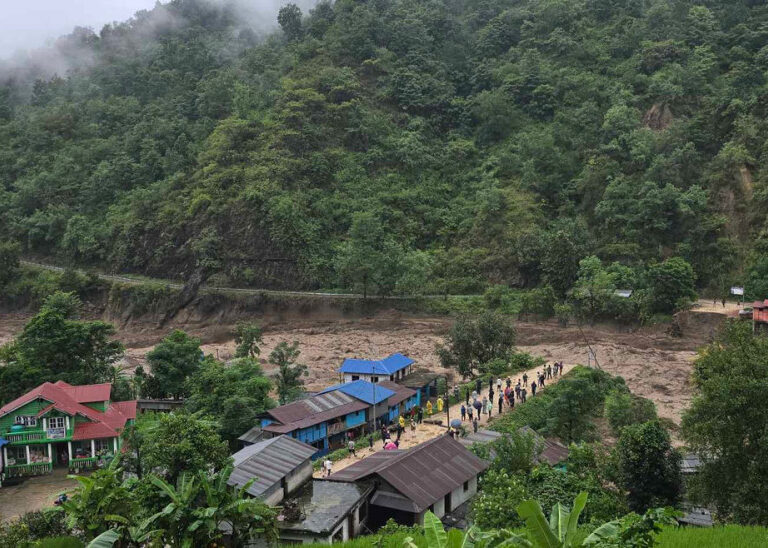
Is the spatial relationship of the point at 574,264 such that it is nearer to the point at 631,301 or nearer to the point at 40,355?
the point at 631,301

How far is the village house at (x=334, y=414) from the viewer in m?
26.5

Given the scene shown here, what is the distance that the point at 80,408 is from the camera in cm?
2742

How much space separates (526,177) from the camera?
57.8 metres

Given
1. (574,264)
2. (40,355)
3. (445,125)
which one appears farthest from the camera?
(445,125)

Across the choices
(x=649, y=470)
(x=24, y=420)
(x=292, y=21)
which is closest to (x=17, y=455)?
(x=24, y=420)

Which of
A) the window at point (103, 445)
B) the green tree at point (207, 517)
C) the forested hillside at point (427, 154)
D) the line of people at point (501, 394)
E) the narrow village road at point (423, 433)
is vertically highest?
the forested hillside at point (427, 154)

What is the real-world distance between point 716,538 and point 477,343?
81.4 ft

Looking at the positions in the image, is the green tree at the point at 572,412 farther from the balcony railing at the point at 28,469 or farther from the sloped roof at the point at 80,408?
the balcony railing at the point at 28,469

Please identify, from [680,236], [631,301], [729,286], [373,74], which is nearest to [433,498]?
[631,301]

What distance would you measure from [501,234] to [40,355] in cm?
3456

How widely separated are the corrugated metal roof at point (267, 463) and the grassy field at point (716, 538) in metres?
9.07

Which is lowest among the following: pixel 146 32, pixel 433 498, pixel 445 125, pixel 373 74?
pixel 433 498

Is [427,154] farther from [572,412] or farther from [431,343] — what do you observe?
[572,412]

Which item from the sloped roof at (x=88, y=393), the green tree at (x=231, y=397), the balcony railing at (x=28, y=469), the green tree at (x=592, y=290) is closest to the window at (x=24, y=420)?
the balcony railing at (x=28, y=469)
